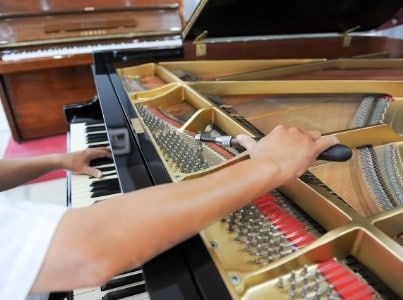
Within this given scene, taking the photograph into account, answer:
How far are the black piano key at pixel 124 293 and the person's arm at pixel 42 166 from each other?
60 centimetres

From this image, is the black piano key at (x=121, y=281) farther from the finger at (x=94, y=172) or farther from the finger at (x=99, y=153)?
the finger at (x=99, y=153)

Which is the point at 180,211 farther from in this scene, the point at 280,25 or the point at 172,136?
the point at 280,25

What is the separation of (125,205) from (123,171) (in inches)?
14.1

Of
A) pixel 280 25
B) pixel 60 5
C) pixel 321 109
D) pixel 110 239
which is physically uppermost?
pixel 60 5

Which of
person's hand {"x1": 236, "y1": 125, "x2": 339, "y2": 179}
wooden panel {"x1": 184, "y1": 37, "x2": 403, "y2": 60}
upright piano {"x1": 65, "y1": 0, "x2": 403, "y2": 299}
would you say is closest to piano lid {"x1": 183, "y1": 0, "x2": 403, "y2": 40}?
upright piano {"x1": 65, "y1": 0, "x2": 403, "y2": 299}

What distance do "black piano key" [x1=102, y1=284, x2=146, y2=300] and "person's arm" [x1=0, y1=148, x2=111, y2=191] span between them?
1.97ft

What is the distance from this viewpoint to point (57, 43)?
352cm

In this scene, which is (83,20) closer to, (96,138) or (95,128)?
(95,128)

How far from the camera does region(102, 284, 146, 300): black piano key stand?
1058mm

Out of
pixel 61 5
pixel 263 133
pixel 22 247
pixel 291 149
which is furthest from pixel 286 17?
pixel 22 247

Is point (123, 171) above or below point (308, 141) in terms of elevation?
below

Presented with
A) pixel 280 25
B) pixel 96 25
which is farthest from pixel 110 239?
pixel 96 25

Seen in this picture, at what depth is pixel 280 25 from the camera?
2.80m

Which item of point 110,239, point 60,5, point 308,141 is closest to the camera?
point 110,239
